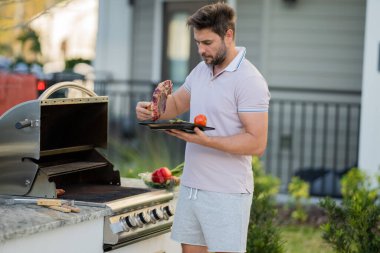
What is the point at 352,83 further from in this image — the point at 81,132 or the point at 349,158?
the point at 81,132

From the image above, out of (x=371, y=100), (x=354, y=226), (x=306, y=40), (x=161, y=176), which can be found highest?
(x=306, y=40)

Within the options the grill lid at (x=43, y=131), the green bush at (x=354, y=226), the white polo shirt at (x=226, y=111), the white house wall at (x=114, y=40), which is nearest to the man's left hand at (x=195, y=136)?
the white polo shirt at (x=226, y=111)

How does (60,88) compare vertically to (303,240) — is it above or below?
above

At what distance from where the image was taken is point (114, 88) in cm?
1260

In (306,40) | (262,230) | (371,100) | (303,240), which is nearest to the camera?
(262,230)

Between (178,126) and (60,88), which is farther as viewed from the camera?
(60,88)

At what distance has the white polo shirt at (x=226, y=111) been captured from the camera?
3.91 metres

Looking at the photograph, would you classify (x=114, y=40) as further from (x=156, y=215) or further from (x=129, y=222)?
(x=129, y=222)

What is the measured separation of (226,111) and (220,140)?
16 cm

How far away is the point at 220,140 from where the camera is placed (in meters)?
3.86

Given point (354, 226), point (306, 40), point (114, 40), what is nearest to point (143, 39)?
point (114, 40)

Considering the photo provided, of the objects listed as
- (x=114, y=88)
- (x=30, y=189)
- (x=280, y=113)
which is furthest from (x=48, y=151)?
(x=114, y=88)

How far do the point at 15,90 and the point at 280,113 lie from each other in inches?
195

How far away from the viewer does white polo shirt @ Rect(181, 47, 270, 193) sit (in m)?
3.91
